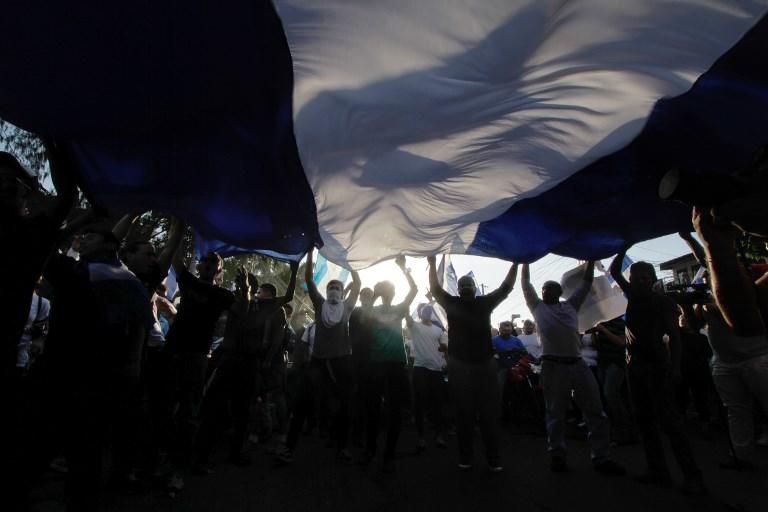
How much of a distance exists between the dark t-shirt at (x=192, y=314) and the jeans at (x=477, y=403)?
2.30 metres

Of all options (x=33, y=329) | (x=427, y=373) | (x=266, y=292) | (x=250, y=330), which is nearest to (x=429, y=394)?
(x=427, y=373)

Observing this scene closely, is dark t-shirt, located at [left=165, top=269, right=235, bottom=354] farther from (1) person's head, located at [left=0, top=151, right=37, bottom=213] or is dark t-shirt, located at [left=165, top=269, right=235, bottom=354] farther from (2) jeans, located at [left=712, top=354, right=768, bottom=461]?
(2) jeans, located at [left=712, top=354, right=768, bottom=461]

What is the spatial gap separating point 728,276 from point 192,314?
356 centimetres

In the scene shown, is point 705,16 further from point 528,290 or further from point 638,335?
point 528,290

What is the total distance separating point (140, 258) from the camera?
315cm

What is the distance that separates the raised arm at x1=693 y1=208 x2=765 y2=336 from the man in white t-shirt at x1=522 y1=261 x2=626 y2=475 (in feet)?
7.37

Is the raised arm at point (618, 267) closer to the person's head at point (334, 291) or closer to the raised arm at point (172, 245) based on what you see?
the person's head at point (334, 291)

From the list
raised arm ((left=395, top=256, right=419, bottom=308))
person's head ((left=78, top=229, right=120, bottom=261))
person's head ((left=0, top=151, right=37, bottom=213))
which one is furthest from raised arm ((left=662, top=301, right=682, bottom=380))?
person's head ((left=0, top=151, right=37, bottom=213))

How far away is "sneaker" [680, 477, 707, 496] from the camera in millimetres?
3412

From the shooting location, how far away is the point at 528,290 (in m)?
4.88

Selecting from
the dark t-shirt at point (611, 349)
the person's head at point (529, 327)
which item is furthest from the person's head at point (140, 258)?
the person's head at point (529, 327)

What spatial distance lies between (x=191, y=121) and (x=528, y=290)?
368 cm

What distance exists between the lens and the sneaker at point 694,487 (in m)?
3.41

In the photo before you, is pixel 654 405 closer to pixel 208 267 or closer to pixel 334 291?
pixel 334 291
